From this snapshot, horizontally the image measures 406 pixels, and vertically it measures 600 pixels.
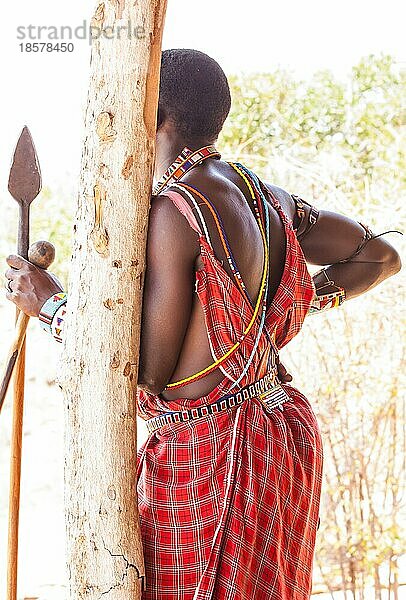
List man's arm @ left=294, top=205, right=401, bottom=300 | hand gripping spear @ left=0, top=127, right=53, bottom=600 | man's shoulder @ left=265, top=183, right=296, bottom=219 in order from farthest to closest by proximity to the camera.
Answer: man's arm @ left=294, top=205, right=401, bottom=300, man's shoulder @ left=265, top=183, right=296, bottom=219, hand gripping spear @ left=0, top=127, right=53, bottom=600

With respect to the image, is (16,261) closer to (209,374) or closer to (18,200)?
(18,200)

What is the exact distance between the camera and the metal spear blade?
198 centimetres

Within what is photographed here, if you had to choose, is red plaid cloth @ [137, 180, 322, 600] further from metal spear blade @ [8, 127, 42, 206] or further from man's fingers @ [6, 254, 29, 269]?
metal spear blade @ [8, 127, 42, 206]

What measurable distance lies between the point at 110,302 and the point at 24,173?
18.5 inches

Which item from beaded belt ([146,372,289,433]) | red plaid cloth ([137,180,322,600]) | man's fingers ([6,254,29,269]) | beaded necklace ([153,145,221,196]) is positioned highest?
beaded necklace ([153,145,221,196])

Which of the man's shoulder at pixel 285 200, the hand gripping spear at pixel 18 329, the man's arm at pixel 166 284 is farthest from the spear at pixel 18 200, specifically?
the man's shoulder at pixel 285 200

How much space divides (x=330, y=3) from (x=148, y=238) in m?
3.17

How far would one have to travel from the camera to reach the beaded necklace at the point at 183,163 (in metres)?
1.84

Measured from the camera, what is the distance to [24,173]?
199 centimetres

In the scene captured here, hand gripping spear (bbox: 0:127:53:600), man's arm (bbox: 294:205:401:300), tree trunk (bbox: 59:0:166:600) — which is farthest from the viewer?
man's arm (bbox: 294:205:401:300)

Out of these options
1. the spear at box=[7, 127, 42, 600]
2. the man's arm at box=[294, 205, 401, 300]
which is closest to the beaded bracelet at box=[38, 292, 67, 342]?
the spear at box=[7, 127, 42, 600]

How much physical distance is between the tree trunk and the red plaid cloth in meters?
0.08

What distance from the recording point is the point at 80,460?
1.73m

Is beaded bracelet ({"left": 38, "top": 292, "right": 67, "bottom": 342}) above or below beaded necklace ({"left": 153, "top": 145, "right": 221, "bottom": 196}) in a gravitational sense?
below
